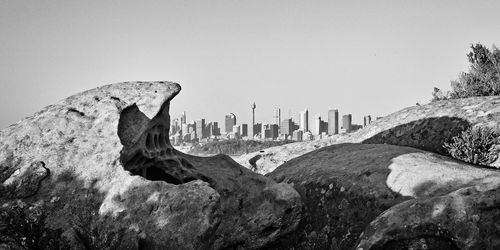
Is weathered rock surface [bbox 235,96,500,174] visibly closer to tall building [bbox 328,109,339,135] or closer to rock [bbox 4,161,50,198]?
rock [bbox 4,161,50,198]

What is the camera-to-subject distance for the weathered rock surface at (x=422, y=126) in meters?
18.7

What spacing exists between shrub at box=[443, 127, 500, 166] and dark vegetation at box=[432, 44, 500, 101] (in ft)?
38.5

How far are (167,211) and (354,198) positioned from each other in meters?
5.81

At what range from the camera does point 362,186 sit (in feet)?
43.8

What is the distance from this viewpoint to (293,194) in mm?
11711

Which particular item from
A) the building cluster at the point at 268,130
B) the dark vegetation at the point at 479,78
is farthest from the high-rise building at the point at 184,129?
the dark vegetation at the point at 479,78

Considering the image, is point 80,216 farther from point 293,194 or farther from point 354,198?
point 354,198

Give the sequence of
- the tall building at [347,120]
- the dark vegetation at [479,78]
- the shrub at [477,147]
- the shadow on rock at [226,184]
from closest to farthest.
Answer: the shadow on rock at [226,184], the shrub at [477,147], the dark vegetation at [479,78], the tall building at [347,120]

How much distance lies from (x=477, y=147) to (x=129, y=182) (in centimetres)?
1225

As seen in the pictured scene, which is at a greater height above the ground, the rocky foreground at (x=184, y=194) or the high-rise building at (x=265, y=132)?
the rocky foreground at (x=184, y=194)

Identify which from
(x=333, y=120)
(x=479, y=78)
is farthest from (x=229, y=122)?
(x=479, y=78)

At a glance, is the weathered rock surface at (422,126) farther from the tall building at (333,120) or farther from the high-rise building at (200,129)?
the high-rise building at (200,129)

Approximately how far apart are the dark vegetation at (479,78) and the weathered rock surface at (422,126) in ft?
27.9

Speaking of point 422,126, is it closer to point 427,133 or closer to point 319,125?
point 427,133
